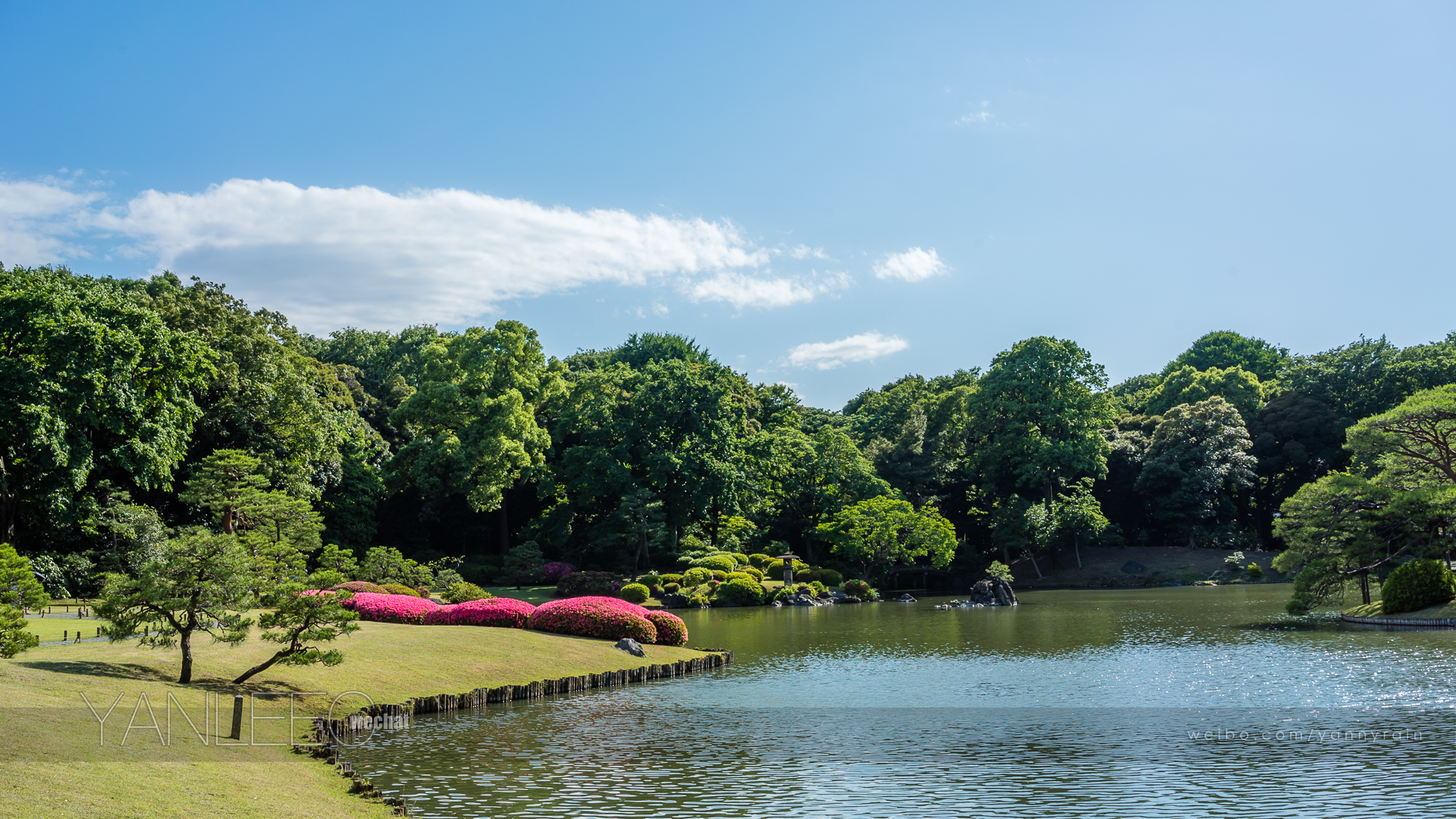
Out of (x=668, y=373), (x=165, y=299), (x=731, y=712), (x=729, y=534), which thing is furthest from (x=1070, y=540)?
(x=165, y=299)

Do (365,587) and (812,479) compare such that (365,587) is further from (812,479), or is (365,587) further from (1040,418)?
(1040,418)

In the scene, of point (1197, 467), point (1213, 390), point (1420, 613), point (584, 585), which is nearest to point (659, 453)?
point (584, 585)

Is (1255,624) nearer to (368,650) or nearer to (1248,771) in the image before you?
(1248,771)

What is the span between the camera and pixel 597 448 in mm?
50750

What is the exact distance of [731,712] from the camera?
17.6m

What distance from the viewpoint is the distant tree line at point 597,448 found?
30.6 metres

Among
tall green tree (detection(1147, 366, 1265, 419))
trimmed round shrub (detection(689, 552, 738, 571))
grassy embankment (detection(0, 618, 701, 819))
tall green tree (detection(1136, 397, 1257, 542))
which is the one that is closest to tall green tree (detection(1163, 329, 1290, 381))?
tall green tree (detection(1147, 366, 1265, 419))

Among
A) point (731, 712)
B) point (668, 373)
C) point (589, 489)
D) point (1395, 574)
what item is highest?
point (668, 373)

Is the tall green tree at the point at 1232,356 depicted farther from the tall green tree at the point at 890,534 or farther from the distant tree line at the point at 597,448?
the tall green tree at the point at 890,534

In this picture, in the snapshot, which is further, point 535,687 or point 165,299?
point 165,299

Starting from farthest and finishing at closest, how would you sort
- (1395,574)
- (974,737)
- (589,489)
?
1. (589,489)
2. (1395,574)
3. (974,737)

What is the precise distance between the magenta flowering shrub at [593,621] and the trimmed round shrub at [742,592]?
1939 centimetres

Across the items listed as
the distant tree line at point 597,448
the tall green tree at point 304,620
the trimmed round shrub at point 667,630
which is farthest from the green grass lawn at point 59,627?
the trimmed round shrub at point 667,630

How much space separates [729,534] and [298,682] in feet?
121
